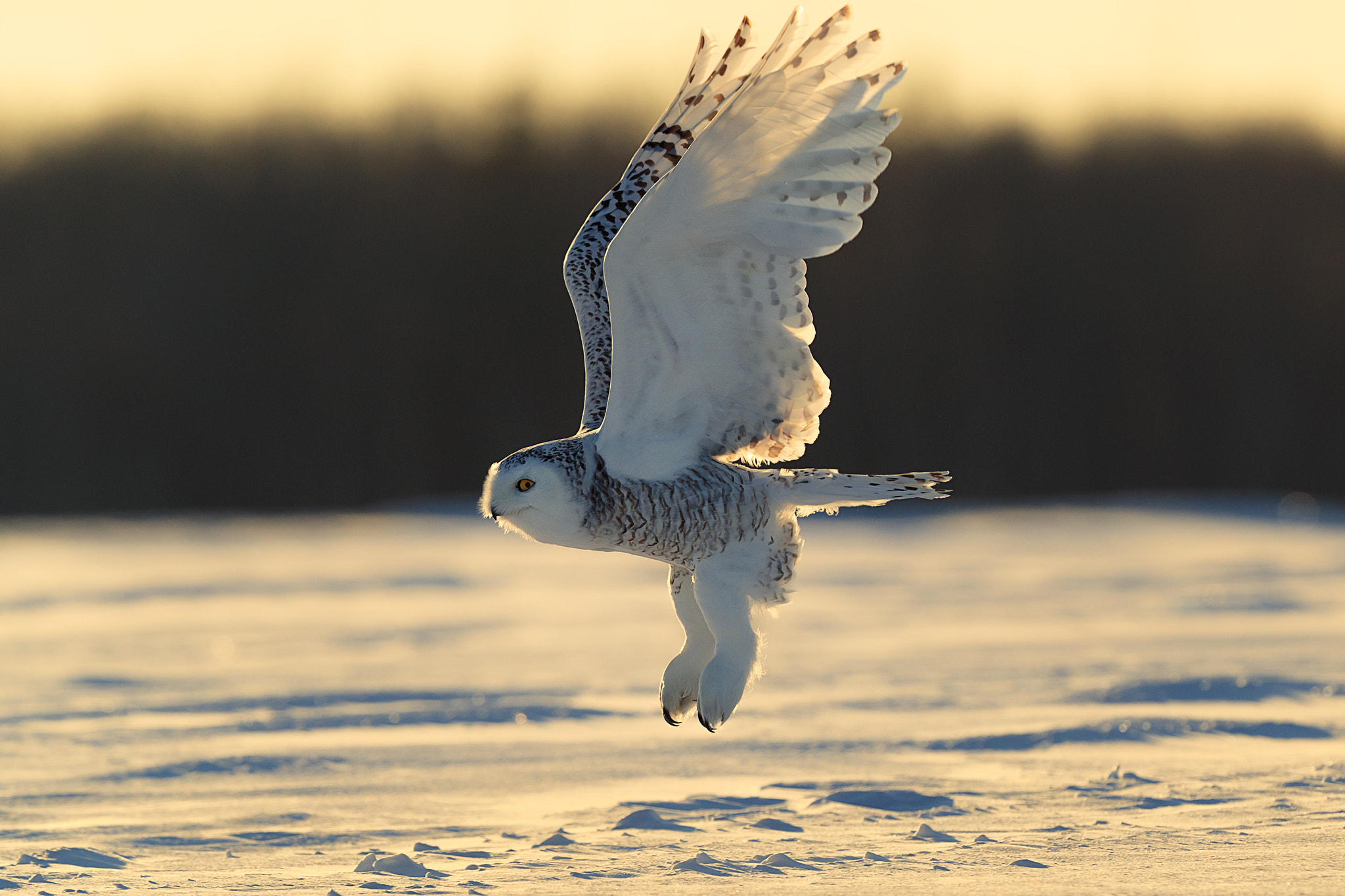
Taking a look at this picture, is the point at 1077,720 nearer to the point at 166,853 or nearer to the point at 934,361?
the point at 166,853

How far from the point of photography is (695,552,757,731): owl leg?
168 inches

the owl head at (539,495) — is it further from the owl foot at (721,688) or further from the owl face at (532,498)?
the owl foot at (721,688)

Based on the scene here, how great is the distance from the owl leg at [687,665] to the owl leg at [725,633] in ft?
0.52

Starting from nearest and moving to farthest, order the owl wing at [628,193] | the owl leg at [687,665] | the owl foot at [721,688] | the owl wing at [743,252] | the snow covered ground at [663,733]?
1. the owl wing at [743,252]
2. the owl foot at [721,688]
3. the snow covered ground at [663,733]
4. the owl leg at [687,665]
5. the owl wing at [628,193]

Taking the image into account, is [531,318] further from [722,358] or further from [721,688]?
[721,688]

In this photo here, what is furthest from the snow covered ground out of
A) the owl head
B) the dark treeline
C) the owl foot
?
the dark treeline

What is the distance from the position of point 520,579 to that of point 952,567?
3.60 metres

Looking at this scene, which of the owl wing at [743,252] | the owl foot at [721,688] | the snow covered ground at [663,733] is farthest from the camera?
the snow covered ground at [663,733]

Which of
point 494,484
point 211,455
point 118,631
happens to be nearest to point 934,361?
point 211,455

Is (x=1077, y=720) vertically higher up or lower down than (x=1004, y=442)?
lower down

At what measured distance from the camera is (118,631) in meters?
→ 9.58

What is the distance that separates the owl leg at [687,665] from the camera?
14.9 feet

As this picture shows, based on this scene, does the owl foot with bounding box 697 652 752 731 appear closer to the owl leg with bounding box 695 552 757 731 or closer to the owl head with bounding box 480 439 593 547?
the owl leg with bounding box 695 552 757 731

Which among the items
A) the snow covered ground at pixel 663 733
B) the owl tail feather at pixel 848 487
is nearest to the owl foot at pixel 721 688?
the snow covered ground at pixel 663 733
